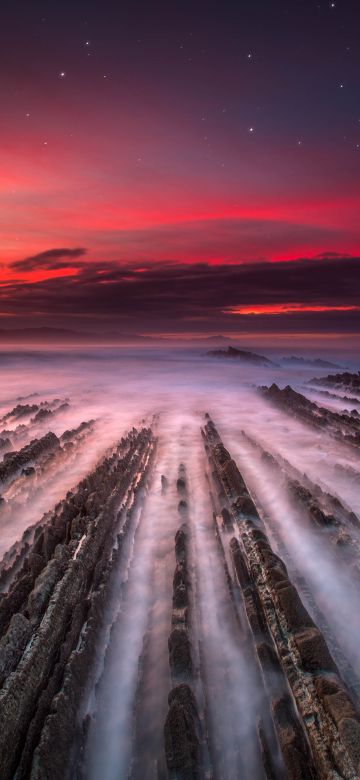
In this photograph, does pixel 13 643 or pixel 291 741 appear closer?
pixel 291 741

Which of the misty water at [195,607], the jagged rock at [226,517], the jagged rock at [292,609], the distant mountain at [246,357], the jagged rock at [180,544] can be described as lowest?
the misty water at [195,607]

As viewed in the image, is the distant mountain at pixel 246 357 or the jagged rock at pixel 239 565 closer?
the jagged rock at pixel 239 565

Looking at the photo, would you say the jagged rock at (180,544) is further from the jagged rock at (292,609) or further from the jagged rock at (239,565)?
the jagged rock at (292,609)

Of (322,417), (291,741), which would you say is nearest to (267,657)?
(291,741)

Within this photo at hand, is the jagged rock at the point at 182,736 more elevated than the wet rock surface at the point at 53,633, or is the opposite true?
the wet rock surface at the point at 53,633

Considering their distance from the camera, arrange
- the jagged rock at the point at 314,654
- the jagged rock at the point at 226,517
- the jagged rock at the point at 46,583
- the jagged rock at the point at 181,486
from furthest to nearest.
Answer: the jagged rock at the point at 181,486 < the jagged rock at the point at 226,517 < the jagged rock at the point at 46,583 < the jagged rock at the point at 314,654

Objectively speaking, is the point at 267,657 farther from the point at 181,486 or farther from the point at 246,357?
the point at 246,357

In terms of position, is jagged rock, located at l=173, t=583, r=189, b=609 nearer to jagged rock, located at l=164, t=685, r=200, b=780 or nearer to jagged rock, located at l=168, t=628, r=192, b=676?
jagged rock, located at l=168, t=628, r=192, b=676

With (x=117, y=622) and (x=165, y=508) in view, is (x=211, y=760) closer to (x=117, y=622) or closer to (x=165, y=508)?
(x=117, y=622)

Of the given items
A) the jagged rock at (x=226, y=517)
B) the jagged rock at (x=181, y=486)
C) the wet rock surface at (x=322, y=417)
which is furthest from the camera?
the wet rock surface at (x=322, y=417)

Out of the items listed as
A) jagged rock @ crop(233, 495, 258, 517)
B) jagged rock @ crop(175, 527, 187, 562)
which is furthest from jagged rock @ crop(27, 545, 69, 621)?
jagged rock @ crop(233, 495, 258, 517)

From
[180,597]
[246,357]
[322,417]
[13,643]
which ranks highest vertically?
[246,357]

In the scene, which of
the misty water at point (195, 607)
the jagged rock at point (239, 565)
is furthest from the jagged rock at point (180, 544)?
the jagged rock at point (239, 565)

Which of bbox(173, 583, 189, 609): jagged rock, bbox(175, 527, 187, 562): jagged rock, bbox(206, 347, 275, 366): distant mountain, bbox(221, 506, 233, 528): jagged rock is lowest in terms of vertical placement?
bbox(173, 583, 189, 609): jagged rock
